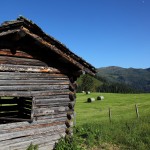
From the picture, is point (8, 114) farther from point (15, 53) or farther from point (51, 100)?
point (15, 53)

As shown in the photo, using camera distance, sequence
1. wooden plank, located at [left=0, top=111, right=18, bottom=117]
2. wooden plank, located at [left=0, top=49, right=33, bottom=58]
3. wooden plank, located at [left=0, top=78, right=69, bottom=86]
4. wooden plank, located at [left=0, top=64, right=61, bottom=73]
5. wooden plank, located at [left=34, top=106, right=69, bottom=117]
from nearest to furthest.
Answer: wooden plank, located at [left=0, top=49, right=33, bottom=58] < wooden plank, located at [left=0, top=64, right=61, bottom=73] < wooden plank, located at [left=0, top=78, right=69, bottom=86] < wooden plank, located at [left=34, top=106, right=69, bottom=117] < wooden plank, located at [left=0, top=111, right=18, bottom=117]

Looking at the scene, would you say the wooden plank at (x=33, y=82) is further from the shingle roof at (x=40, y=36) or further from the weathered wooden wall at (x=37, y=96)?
the shingle roof at (x=40, y=36)

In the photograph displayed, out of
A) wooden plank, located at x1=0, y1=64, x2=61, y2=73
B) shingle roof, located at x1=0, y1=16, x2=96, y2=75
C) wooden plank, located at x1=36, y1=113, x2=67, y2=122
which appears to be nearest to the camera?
shingle roof, located at x1=0, y1=16, x2=96, y2=75

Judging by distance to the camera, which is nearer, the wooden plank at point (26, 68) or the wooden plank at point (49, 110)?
the wooden plank at point (26, 68)

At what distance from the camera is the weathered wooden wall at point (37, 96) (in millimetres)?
10906

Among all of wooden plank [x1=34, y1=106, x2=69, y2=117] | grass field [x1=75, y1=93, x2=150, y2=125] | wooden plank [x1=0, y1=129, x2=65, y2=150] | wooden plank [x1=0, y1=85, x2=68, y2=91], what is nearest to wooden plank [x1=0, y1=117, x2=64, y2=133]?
wooden plank [x1=34, y1=106, x2=69, y2=117]

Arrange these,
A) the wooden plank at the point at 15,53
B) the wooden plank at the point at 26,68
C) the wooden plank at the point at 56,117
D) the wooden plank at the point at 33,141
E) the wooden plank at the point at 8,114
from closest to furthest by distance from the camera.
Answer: the wooden plank at the point at 15,53 < the wooden plank at the point at 26,68 < the wooden plank at the point at 33,141 < the wooden plank at the point at 56,117 < the wooden plank at the point at 8,114

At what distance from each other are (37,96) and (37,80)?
69 cm

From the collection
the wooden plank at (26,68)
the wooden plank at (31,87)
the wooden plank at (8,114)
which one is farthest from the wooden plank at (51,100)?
the wooden plank at (8,114)

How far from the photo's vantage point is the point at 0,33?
31.8 feet

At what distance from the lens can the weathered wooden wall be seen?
10.9 meters

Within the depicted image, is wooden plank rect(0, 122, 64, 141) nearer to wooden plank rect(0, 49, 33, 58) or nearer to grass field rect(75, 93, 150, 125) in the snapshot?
wooden plank rect(0, 49, 33, 58)

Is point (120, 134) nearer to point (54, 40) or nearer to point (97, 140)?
point (97, 140)

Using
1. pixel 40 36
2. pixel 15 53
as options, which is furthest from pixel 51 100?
pixel 40 36
